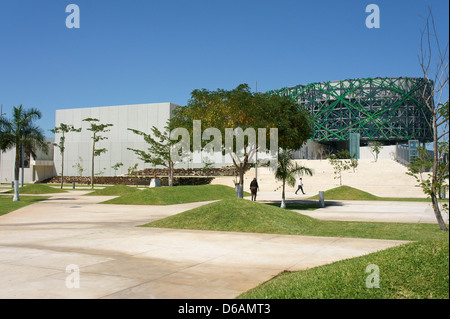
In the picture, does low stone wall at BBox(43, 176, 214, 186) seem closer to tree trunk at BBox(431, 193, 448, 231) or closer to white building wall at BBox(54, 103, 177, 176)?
white building wall at BBox(54, 103, 177, 176)

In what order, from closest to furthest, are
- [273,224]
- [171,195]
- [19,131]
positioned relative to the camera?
[273,224], [171,195], [19,131]

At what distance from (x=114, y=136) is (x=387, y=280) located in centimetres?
7014

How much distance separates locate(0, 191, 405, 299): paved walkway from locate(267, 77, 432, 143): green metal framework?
91.2m

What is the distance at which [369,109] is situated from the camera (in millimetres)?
103188

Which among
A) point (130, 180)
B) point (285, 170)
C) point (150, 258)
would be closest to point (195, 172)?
point (130, 180)

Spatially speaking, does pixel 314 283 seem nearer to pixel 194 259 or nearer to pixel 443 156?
pixel 194 259

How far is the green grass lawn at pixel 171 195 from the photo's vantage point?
25828mm

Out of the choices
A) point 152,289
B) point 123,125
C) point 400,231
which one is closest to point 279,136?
point 400,231

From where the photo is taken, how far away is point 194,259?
8484mm

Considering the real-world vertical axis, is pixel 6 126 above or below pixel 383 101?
below

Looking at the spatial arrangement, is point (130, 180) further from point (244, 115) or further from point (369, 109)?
point (369, 109)

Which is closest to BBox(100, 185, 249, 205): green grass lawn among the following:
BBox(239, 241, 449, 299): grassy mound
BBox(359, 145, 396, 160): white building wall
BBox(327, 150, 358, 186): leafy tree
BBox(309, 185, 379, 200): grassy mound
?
BBox(309, 185, 379, 200): grassy mound

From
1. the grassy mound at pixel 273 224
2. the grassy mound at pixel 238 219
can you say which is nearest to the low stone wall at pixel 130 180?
the grassy mound at pixel 238 219
